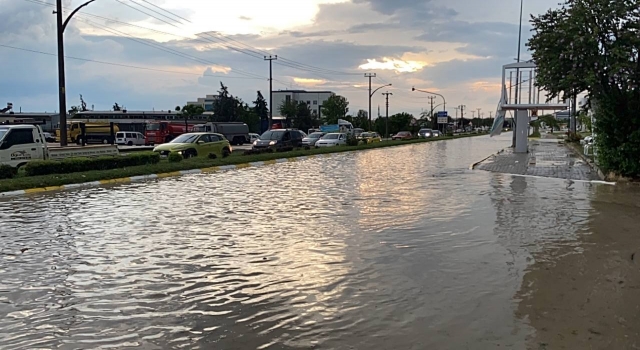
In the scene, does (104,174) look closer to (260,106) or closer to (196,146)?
(196,146)

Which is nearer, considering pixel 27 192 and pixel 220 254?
pixel 220 254

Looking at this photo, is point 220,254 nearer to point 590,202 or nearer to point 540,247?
point 540,247

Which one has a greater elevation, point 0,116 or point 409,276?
point 0,116

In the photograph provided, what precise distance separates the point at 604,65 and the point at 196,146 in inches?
686

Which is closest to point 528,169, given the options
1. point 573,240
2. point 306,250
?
point 573,240

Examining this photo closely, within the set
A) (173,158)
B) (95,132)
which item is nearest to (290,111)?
(95,132)

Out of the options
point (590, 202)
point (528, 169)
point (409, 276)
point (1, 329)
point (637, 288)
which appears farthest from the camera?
point (528, 169)

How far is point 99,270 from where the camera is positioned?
6.93 m

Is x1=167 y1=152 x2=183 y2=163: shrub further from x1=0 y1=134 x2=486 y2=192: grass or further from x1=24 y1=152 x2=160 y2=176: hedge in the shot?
x1=24 y1=152 x2=160 y2=176: hedge

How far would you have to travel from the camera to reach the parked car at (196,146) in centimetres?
2567

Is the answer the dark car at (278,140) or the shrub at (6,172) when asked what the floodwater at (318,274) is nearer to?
the shrub at (6,172)

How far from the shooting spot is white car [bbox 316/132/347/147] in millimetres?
42797

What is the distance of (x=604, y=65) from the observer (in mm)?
16766

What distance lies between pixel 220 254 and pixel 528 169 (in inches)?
703
